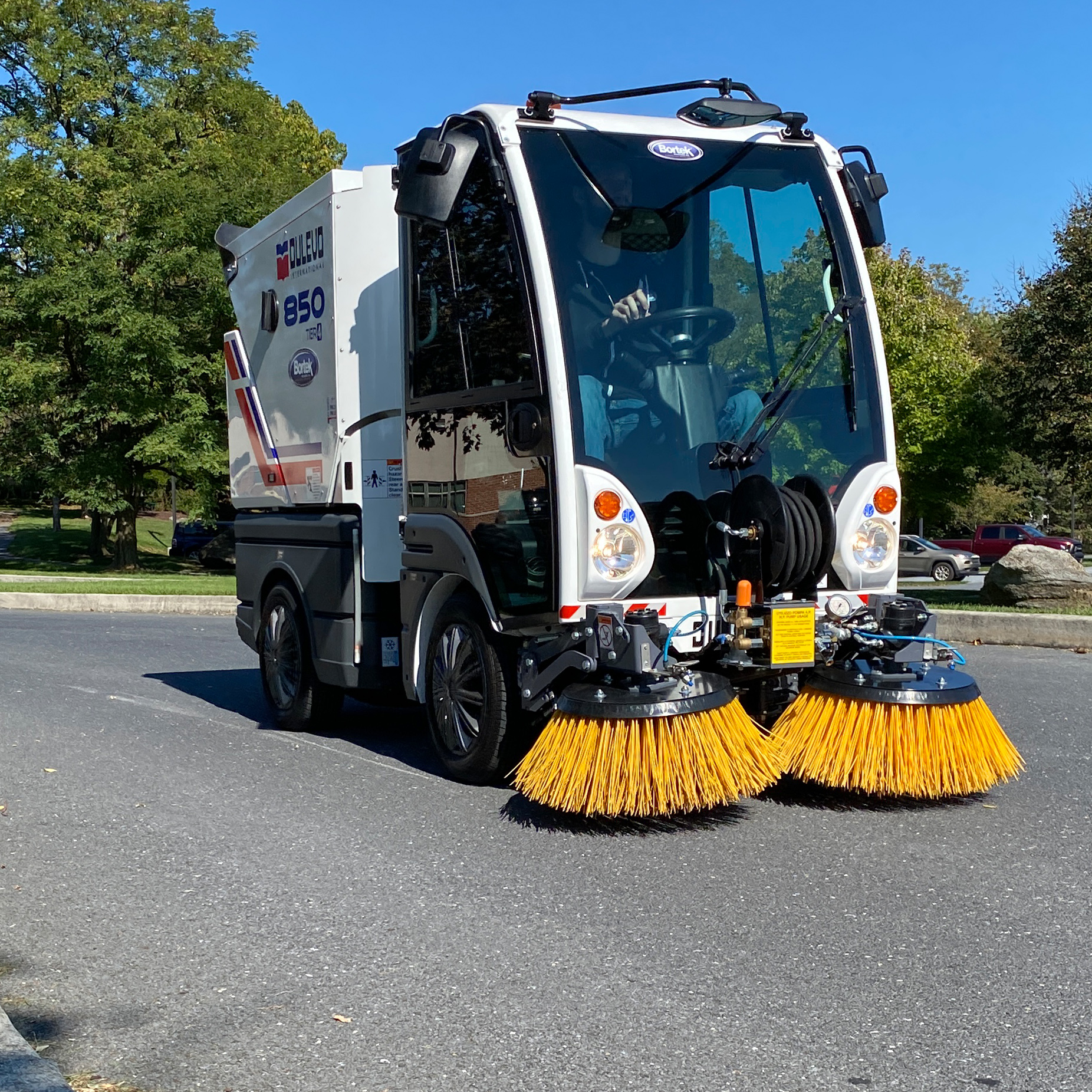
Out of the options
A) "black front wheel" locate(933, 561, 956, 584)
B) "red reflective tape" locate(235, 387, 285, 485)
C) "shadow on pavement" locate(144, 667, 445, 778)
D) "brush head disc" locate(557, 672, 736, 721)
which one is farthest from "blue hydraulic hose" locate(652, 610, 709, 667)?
"black front wheel" locate(933, 561, 956, 584)

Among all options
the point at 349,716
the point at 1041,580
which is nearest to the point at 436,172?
the point at 349,716

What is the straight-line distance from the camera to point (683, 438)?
6.12 meters

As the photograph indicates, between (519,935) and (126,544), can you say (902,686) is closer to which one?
(519,935)

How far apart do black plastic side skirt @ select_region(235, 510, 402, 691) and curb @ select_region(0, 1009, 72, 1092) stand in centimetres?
436

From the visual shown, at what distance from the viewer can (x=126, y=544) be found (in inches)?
1353

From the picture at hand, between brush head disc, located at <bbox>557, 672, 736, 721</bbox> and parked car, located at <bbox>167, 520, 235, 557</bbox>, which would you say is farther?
parked car, located at <bbox>167, 520, 235, 557</bbox>

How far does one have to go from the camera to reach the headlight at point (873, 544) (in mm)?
6242

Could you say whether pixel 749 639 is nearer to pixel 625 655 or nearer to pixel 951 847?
pixel 625 655

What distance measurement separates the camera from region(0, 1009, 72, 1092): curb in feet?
10.2

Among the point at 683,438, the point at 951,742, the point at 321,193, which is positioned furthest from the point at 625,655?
the point at 321,193

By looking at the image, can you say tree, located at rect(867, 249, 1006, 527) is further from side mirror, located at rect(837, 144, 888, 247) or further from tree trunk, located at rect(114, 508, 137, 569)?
side mirror, located at rect(837, 144, 888, 247)

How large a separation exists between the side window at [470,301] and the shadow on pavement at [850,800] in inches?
90.8


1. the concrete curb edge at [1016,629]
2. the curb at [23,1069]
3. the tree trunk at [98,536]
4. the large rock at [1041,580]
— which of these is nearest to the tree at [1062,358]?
the large rock at [1041,580]

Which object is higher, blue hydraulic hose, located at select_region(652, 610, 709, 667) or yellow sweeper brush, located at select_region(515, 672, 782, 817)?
blue hydraulic hose, located at select_region(652, 610, 709, 667)
